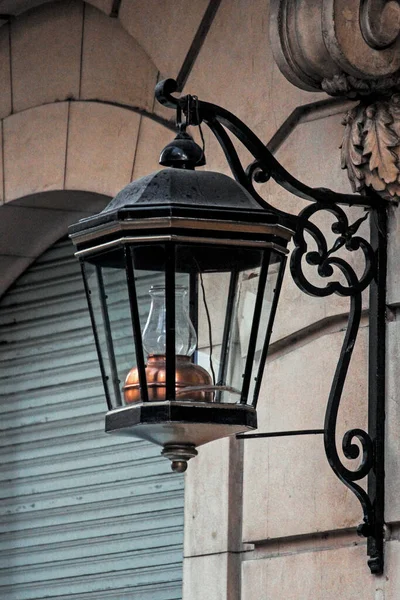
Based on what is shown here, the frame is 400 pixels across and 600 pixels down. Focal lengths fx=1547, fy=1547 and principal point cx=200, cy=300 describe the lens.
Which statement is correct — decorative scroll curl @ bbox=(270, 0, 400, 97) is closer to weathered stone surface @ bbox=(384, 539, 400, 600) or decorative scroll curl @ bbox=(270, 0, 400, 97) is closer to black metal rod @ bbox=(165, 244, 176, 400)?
black metal rod @ bbox=(165, 244, 176, 400)

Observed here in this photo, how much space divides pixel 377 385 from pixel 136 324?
969 mm

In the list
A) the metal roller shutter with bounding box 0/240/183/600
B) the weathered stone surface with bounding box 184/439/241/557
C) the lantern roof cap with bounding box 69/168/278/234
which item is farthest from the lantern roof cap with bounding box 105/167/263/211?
the metal roller shutter with bounding box 0/240/183/600

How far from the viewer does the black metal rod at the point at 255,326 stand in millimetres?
4102

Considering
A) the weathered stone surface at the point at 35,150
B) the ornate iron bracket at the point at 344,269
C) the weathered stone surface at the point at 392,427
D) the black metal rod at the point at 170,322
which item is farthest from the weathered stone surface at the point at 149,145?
the black metal rod at the point at 170,322

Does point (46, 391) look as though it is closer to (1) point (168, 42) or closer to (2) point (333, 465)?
(1) point (168, 42)

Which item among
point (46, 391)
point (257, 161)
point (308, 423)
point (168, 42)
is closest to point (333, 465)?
point (308, 423)

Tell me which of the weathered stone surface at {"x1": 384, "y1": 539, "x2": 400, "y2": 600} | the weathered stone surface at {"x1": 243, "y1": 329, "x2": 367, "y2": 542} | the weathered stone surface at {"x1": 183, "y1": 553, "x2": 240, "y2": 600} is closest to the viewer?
the weathered stone surface at {"x1": 384, "y1": 539, "x2": 400, "y2": 600}

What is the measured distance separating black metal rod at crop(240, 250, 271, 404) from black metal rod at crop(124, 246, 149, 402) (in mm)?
279

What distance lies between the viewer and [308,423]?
16.5ft

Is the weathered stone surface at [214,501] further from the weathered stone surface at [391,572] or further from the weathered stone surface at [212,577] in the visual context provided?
the weathered stone surface at [391,572]

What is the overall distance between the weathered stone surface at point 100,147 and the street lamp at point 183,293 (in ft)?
6.96

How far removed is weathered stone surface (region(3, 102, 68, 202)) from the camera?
6832 mm

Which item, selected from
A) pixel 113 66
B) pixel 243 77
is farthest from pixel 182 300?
pixel 113 66

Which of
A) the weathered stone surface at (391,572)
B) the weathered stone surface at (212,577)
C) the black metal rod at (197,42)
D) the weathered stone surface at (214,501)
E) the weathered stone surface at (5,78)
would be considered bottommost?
the weathered stone surface at (391,572)
